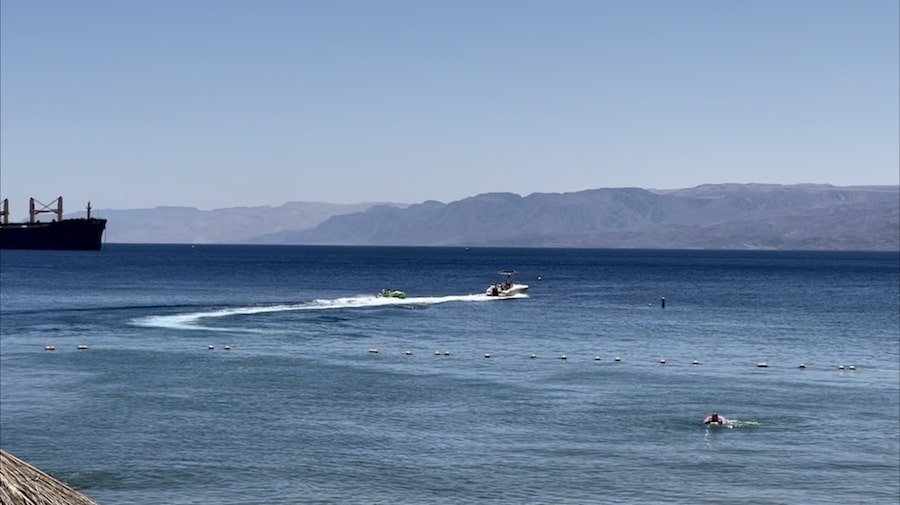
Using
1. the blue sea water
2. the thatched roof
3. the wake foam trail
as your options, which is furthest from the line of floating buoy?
the thatched roof

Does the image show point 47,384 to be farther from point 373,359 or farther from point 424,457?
point 424,457

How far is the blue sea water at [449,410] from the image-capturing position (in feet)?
144

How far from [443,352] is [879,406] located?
35.8 m

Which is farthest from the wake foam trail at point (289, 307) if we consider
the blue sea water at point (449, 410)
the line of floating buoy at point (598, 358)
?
the line of floating buoy at point (598, 358)

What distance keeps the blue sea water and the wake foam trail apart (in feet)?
4.37

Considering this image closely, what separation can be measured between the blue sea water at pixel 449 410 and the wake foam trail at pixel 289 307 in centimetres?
133

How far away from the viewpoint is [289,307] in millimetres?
137250

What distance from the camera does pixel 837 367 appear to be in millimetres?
79188

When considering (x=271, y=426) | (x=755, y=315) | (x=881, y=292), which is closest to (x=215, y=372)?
(x=271, y=426)

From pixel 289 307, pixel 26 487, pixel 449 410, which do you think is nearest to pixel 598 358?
pixel 449 410

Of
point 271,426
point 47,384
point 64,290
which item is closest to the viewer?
point 271,426

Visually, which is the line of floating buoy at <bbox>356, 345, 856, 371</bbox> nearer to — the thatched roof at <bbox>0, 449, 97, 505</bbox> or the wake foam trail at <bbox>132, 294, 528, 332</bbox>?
the wake foam trail at <bbox>132, 294, 528, 332</bbox>

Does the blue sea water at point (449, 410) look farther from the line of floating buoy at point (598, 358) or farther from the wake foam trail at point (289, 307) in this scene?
the wake foam trail at point (289, 307)

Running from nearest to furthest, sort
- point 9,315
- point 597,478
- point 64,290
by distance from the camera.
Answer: point 597,478 < point 9,315 < point 64,290
